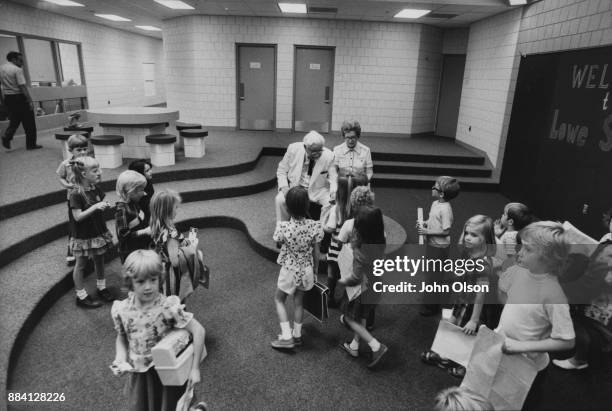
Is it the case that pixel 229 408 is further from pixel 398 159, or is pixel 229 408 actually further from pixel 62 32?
pixel 62 32

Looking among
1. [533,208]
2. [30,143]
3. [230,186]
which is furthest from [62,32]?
[533,208]

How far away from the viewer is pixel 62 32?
1005cm

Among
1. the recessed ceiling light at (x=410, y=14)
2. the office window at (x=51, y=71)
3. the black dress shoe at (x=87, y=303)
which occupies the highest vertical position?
the recessed ceiling light at (x=410, y=14)

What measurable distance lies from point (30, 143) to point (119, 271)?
4504 mm

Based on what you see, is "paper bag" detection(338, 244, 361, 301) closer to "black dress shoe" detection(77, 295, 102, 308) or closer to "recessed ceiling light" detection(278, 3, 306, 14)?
"black dress shoe" detection(77, 295, 102, 308)

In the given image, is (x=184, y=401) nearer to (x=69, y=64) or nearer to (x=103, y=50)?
(x=69, y=64)

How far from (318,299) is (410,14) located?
7.38 m

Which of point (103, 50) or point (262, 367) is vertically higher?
point (103, 50)

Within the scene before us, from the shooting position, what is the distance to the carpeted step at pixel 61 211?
12.7 feet

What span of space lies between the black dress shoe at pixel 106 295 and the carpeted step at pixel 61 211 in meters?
0.96

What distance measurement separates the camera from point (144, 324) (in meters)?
1.85

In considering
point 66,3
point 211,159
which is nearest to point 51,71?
point 66,3

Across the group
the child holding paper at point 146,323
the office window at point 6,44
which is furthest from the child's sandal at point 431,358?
the office window at point 6,44

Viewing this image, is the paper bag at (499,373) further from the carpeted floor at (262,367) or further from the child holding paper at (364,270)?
the child holding paper at (364,270)
